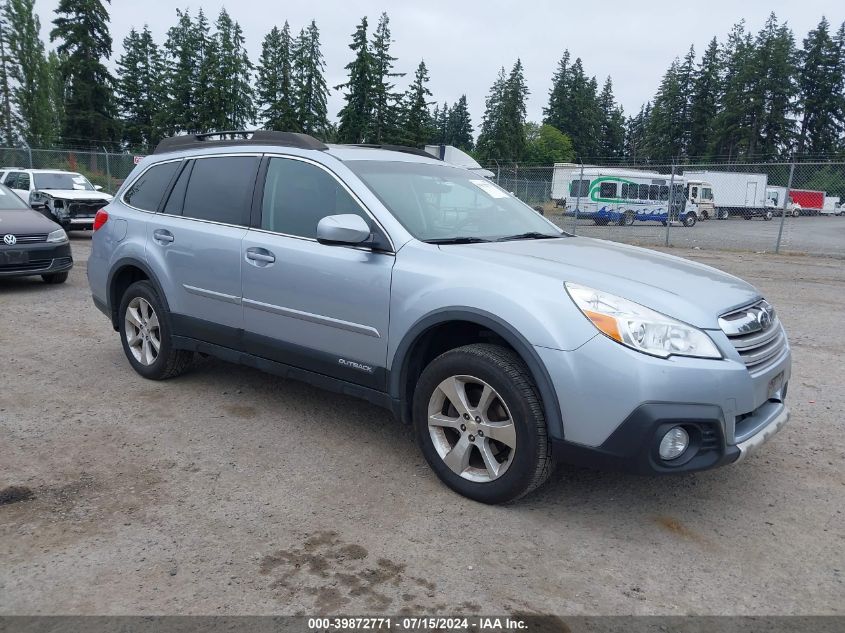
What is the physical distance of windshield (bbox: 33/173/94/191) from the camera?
17.3m

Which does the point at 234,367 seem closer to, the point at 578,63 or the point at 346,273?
the point at 346,273

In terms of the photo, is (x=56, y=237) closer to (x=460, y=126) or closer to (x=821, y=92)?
(x=821, y=92)

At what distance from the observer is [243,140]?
4867 mm

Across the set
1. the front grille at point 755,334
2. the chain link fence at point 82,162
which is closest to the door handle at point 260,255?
the front grille at point 755,334

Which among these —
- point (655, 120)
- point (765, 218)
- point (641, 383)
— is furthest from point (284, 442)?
point (655, 120)

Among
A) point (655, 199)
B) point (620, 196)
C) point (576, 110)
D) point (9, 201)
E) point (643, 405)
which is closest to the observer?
point (643, 405)

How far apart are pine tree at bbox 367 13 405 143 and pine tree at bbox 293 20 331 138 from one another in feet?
25.4

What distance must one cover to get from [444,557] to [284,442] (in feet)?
5.20

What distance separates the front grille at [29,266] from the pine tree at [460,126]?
11766 centimetres

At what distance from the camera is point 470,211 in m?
4.33

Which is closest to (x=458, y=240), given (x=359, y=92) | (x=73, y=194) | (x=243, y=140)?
(x=243, y=140)

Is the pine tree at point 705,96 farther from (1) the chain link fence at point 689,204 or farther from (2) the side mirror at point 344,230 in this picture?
(2) the side mirror at point 344,230

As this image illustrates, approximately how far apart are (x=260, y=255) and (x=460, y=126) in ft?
422

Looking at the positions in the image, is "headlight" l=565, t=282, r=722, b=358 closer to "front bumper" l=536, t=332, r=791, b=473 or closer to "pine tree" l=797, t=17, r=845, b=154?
"front bumper" l=536, t=332, r=791, b=473
